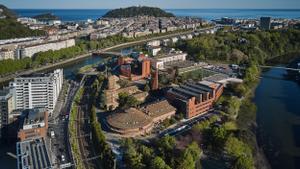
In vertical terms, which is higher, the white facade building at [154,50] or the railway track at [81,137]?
the white facade building at [154,50]

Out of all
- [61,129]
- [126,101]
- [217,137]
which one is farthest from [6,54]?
[217,137]

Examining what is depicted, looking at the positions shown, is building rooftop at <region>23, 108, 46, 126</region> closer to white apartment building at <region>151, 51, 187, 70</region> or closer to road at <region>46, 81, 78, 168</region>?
road at <region>46, 81, 78, 168</region>

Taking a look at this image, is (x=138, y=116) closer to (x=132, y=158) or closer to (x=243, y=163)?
(x=132, y=158)

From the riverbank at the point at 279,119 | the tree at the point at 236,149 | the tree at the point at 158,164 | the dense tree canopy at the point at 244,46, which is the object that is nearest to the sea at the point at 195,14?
the dense tree canopy at the point at 244,46

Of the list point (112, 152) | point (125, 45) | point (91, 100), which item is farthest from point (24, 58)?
point (112, 152)

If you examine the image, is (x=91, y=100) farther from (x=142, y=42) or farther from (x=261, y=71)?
(x=142, y=42)

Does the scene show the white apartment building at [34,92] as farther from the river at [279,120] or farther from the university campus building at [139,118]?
the river at [279,120]

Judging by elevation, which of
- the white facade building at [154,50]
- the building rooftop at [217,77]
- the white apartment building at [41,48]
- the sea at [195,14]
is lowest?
the building rooftop at [217,77]
